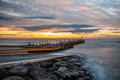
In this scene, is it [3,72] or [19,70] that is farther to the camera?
[19,70]

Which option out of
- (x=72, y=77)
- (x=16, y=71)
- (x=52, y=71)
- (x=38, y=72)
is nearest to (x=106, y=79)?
(x=72, y=77)

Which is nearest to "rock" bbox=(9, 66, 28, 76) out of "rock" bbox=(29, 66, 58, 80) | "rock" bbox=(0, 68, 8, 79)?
"rock" bbox=(0, 68, 8, 79)

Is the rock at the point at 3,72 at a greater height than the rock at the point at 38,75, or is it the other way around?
the rock at the point at 3,72

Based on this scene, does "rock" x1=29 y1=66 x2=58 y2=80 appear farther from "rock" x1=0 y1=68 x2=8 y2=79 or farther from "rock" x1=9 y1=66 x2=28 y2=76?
"rock" x1=0 y1=68 x2=8 y2=79

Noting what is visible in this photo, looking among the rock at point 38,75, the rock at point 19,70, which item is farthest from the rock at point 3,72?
the rock at point 38,75

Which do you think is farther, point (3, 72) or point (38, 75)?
point (38, 75)

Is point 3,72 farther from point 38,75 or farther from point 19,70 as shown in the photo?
point 38,75

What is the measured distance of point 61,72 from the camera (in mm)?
14844

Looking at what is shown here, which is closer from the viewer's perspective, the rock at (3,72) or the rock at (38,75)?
the rock at (3,72)

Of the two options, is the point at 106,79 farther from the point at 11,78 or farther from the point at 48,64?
the point at 11,78

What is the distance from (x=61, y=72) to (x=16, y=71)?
4139 millimetres

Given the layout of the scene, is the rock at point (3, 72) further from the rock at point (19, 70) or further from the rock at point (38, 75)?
the rock at point (38, 75)

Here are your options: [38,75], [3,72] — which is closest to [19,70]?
[3,72]

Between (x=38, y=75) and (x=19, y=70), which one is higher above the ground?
(x=19, y=70)
